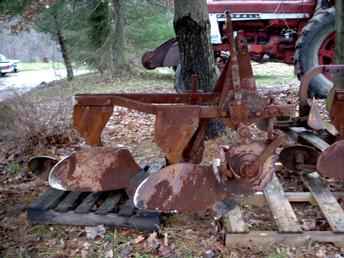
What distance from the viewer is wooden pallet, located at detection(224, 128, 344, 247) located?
86.9 inches

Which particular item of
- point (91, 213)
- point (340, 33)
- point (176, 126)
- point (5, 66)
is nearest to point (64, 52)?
point (5, 66)

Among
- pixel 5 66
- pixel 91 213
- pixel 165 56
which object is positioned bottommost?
pixel 5 66

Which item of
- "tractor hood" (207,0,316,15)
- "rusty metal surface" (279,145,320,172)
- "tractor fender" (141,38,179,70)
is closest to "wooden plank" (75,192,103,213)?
"rusty metal surface" (279,145,320,172)

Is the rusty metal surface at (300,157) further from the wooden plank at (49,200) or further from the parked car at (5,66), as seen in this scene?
the parked car at (5,66)

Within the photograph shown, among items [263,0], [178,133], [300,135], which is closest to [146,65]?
[263,0]

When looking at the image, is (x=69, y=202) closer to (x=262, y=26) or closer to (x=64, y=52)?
(x=262, y=26)

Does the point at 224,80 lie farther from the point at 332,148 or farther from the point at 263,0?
the point at 263,0

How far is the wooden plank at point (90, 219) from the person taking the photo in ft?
7.76

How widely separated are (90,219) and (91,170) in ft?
0.91

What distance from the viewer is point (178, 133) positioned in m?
2.26

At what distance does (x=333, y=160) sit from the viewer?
7.71ft

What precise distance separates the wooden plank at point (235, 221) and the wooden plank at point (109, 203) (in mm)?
653

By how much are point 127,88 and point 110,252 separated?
628 centimetres

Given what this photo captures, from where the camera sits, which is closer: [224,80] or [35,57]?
[224,80]
